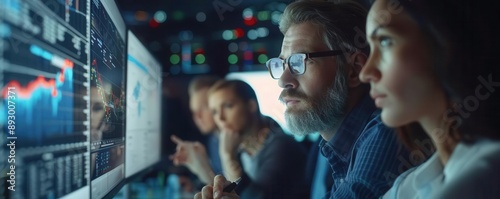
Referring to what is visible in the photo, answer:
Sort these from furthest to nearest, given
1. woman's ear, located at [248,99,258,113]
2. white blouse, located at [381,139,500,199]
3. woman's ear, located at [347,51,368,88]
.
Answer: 1. woman's ear, located at [248,99,258,113]
2. woman's ear, located at [347,51,368,88]
3. white blouse, located at [381,139,500,199]

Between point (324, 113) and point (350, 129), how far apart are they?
0.24ft

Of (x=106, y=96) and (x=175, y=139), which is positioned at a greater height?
(x=106, y=96)

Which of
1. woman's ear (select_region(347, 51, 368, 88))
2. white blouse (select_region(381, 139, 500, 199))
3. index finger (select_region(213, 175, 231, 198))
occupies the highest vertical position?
woman's ear (select_region(347, 51, 368, 88))

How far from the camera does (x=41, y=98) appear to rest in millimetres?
731

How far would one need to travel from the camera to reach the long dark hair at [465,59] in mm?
903

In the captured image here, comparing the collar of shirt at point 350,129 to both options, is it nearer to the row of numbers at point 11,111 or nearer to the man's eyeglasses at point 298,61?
the man's eyeglasses at point 298,61

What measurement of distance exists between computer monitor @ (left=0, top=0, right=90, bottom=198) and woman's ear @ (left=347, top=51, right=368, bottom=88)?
0.60m

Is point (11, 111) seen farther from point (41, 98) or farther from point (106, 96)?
point (106, 96)

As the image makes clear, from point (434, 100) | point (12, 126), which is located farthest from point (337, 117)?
point (12, 126)

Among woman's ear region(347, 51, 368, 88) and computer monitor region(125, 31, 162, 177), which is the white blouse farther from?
computer monitor region(125, 31, 162, 177)

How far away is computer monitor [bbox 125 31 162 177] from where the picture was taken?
50.1 inches

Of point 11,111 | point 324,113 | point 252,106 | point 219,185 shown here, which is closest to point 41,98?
point 11,111

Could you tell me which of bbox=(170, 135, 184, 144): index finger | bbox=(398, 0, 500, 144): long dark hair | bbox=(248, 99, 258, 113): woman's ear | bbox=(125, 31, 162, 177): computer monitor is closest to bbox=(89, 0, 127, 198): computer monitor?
bbox=(125, 31, 162, 177): computer monitor

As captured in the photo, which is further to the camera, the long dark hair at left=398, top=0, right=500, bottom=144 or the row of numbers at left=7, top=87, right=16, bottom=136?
the long dark hair at left=398, top=0, right=500, bottom=144
